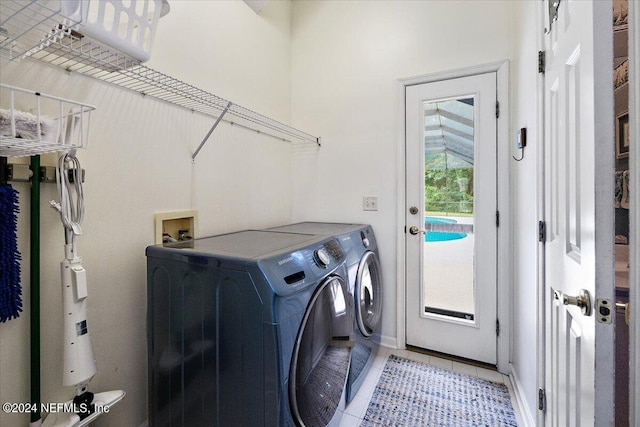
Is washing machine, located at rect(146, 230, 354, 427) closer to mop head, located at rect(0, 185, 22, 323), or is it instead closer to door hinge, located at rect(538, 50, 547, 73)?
mop head, located at rect(0, 185, 22, 323)

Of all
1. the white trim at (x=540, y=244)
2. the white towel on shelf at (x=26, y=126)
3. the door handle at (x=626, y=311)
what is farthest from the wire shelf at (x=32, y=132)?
the white trim at (x=540, y=244)

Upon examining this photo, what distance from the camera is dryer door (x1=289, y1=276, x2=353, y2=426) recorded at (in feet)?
3.60

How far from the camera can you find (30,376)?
3.44 ft

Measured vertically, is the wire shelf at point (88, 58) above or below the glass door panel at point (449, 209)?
above

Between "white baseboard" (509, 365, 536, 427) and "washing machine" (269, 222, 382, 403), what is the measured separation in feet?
2.90

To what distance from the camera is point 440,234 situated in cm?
223

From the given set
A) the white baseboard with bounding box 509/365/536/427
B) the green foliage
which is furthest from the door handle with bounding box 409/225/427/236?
the white baseboard with bounding box 509/365/536/427

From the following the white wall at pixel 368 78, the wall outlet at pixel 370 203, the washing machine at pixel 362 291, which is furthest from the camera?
the wall outlet at pixel 370 203

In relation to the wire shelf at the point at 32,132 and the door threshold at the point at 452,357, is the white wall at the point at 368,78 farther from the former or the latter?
the wire shelf at the point at 32,132

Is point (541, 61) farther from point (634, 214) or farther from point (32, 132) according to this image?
point (32, 132)

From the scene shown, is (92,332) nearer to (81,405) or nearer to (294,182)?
(81,405)

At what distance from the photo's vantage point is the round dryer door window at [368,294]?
1777 mm

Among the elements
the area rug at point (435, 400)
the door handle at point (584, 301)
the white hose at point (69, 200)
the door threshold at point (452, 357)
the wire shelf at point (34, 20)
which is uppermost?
the wire shelf at point (34, 20)

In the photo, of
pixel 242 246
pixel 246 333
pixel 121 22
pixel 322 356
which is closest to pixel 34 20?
pixel 121 22
